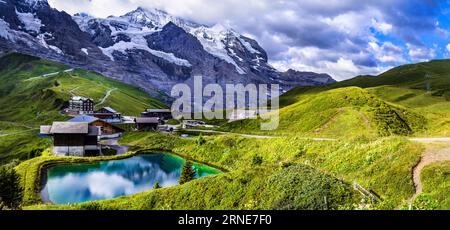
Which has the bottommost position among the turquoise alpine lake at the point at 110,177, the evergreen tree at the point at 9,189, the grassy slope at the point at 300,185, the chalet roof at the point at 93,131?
the turquoise alpine lake at the point at 110,177

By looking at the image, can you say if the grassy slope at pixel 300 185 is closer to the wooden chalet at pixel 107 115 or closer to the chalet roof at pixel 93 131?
the chalet roof at pixel 93 131

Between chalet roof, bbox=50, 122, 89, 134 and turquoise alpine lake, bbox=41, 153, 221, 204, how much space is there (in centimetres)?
1342

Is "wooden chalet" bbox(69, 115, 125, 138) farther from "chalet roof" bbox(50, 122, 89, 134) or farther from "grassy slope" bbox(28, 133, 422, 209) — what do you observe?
"grassy slope" bbox(28, 133, 422, 209)

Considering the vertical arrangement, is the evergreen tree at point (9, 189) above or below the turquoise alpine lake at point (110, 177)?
above

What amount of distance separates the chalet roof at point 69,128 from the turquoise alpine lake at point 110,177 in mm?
13424

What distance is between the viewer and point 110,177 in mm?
57844

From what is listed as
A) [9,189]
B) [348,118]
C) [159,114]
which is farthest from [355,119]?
[159,114]

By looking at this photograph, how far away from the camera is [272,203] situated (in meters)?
25.9

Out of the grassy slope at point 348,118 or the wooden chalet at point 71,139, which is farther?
the wooden chalet at point 71,139

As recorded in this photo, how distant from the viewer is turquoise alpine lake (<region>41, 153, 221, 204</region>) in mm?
46716

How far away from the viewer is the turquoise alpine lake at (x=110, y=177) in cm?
4672

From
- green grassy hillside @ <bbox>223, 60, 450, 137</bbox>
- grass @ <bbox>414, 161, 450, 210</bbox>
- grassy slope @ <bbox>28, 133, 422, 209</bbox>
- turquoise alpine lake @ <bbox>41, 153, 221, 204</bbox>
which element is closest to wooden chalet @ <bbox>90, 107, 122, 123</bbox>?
green grassy hillside @ <bbox>223, 60, 450, 137</bbox>

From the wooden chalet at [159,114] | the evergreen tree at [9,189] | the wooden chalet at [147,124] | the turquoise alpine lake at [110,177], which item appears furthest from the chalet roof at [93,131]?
the wooden chalet at [159,114]
